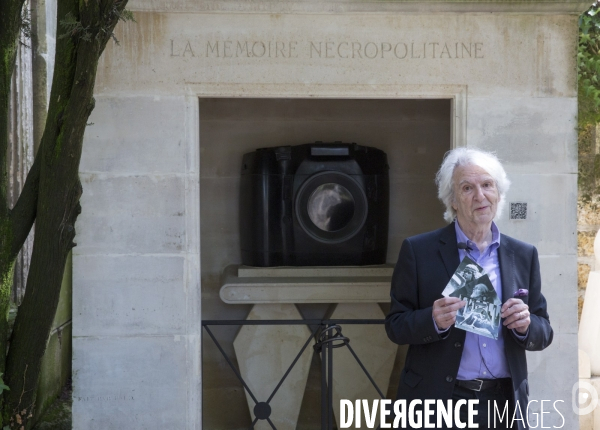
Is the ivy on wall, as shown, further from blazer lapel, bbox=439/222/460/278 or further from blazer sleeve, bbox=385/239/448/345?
blazer sleeve, bbox=385/239/448/345

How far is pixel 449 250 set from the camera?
271 cm

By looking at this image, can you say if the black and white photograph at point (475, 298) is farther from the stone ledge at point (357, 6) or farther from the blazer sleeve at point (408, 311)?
the stone ledge at point (357, 6)

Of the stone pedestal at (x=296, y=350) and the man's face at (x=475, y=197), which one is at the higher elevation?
the man's face at (x=475, y=197)

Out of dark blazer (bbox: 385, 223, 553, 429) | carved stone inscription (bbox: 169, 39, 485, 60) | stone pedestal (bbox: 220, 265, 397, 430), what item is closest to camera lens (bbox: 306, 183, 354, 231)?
stone pedestal (bbox: 220, 265, 397, 430)

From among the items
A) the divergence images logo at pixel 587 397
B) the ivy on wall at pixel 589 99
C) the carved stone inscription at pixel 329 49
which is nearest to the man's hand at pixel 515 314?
the carved stone inscription at pixel 329 49

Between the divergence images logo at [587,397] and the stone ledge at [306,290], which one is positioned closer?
the divergence images logo at [587,397]

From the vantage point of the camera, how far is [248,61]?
12.6ft

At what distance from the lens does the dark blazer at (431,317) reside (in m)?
2.57

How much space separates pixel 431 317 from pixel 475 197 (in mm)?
480

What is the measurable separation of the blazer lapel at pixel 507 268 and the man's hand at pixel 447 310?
0.25 meters

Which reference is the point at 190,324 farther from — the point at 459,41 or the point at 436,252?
the point at 459,41

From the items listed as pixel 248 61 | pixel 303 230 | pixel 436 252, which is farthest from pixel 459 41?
pixel 303 230

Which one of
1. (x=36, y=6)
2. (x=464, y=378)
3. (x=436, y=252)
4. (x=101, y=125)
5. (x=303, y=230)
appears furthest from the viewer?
(x=303, y=230)

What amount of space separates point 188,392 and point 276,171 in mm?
1985
